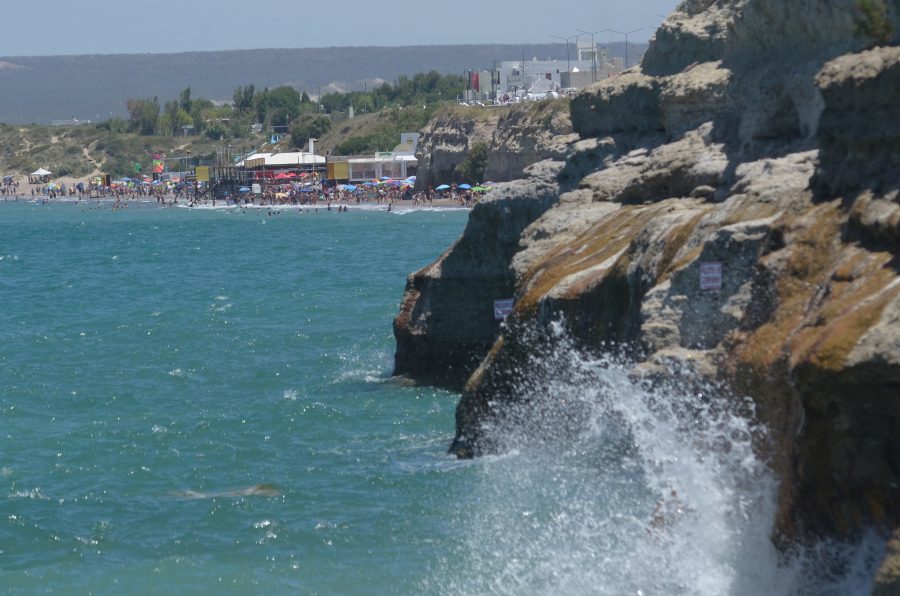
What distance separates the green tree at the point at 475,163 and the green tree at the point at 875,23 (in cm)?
9530

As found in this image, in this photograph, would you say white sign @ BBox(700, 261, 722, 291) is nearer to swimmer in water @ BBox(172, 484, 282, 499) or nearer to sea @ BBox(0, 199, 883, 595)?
sea @ BBox(0, 199, 883, 595)

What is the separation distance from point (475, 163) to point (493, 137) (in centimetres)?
422

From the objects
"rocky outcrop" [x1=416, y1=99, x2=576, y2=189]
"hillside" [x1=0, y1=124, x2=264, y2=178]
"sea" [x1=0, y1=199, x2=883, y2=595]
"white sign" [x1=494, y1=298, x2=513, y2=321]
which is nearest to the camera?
"sea" [x1=0, y1=199, x2=883, y2=595]

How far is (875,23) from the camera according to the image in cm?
1441

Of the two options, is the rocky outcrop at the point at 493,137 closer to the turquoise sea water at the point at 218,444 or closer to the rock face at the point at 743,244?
the turquoise sea water at the point at 218,444

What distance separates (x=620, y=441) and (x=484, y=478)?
1718mm

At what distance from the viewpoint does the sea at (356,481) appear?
12.2 m

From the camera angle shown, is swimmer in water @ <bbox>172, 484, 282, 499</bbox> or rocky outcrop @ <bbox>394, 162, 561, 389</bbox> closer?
swimmer in water @ <bbox>172, 484, 282, 499</bbox>

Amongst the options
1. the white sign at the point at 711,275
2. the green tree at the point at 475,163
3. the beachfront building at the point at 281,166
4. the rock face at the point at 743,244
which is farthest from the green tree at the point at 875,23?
the beachfront building at the point at 281,166

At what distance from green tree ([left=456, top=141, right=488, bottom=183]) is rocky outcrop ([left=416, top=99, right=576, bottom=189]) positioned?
18.8 inches

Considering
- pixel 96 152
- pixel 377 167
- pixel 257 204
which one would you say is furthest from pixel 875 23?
pixel 96 152

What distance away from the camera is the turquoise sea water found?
588 inches

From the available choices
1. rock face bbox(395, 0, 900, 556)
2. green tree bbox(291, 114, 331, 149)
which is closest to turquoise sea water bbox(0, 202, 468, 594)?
rock face bbox(395, 0, 900, 556)

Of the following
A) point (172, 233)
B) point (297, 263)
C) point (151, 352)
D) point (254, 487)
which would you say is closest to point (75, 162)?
point (172, 233)
